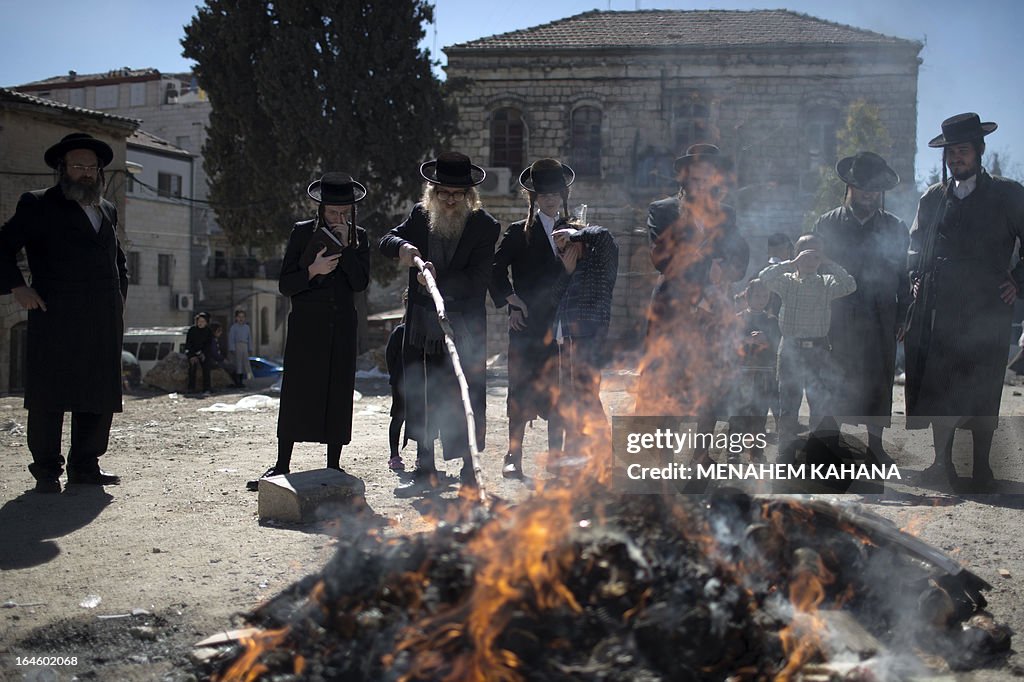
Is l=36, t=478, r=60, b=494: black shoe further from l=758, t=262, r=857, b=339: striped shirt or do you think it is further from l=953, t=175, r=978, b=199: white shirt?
l=953, t=175, r=978, b=199: white shirt

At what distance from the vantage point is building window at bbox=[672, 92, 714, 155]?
2791cm

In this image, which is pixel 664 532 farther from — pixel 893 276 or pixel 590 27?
pixel 590 27

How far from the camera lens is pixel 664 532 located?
3.05m

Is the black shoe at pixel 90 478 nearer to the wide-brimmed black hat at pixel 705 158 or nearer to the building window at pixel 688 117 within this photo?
the wide-brimmed black hat at pixel 705 158

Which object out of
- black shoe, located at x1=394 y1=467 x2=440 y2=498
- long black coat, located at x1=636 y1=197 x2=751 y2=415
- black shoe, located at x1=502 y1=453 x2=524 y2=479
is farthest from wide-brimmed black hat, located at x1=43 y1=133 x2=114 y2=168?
long black coat, located at x1=636 y1=197 x2=751 y2=415

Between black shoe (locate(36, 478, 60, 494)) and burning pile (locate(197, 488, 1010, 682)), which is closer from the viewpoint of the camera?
burning pile (locate(197, 488, 1010, 682))

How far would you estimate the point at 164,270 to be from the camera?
37.7 metres

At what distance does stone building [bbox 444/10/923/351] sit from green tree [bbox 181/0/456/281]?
10.3 feet

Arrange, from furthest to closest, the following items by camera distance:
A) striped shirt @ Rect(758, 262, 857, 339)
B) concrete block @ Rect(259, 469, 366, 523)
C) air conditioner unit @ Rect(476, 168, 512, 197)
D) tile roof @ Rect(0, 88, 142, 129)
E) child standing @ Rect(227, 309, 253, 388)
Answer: air conditioner unit @ Rect(476, 168, 512, 197), tile roof @ Rect(0, 88, 142, 129), child standing @ Rect(227, 309, 253, 388), striped shirt @ Rect(758, 262, 857, 339), concrete block @ Rect(259, 469, 366, 523)

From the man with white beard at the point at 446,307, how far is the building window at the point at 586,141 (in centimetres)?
2297

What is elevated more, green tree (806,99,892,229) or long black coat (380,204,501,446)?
green tree (806,99,892,229)

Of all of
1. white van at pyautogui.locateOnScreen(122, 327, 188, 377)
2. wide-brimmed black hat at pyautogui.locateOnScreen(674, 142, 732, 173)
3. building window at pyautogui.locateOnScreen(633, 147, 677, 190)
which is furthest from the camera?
building window at pyautogui.locateOnScreen(633, 147, 677, 190)

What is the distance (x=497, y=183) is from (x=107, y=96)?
2918 cm

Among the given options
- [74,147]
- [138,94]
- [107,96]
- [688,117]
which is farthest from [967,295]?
[107,96]
